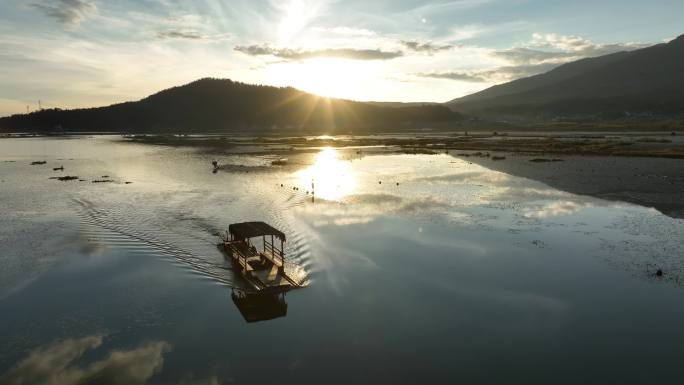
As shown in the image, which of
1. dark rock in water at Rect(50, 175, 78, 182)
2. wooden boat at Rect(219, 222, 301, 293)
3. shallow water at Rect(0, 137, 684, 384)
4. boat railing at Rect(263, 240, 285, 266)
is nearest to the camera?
shallow water at Rect(0, 137, 684, 384)

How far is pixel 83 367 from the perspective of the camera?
1756 cm

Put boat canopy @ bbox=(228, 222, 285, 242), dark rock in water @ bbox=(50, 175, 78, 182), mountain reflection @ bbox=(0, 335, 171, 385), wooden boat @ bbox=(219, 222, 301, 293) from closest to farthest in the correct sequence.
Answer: mountain reflection @ bbox=(0, 335, 171, 385), wooden boat @ bbox=(219, 222, 301, 293), boat canopy @ bbox=(228, 222, 285, 242), dark rock in water @ bbox=(50, 175, 78, 182)

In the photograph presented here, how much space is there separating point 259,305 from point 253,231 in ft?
21.8

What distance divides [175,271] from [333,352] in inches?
566

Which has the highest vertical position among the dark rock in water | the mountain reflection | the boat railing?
the dark rock in water

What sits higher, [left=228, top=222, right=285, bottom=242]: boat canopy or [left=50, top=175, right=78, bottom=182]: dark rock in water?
[left=228, top=222, right=285, bottom=242]: boat canopy

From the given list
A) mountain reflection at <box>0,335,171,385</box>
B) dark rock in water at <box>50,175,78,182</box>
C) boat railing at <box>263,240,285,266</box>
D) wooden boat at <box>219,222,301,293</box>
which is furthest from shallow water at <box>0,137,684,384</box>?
dark rock in water at <box>50,175,78,182</box>

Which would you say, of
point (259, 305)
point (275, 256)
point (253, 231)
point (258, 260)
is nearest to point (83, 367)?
point (259, 305)

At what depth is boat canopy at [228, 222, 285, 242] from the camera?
27.8 meters

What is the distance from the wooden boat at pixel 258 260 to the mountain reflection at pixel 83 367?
22.1ft

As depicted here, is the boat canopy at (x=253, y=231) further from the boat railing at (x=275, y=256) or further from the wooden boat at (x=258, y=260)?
the boat railing at (x=275, y=256)

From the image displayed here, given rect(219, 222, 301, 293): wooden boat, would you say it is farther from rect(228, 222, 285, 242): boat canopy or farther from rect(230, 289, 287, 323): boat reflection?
rect(230, 289, 287, 323): boat reflection

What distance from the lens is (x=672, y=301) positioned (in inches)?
874

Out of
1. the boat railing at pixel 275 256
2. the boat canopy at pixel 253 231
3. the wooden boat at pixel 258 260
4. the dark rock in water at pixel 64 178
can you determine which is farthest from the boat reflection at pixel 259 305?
the dark rock in water at pixel 64 178
